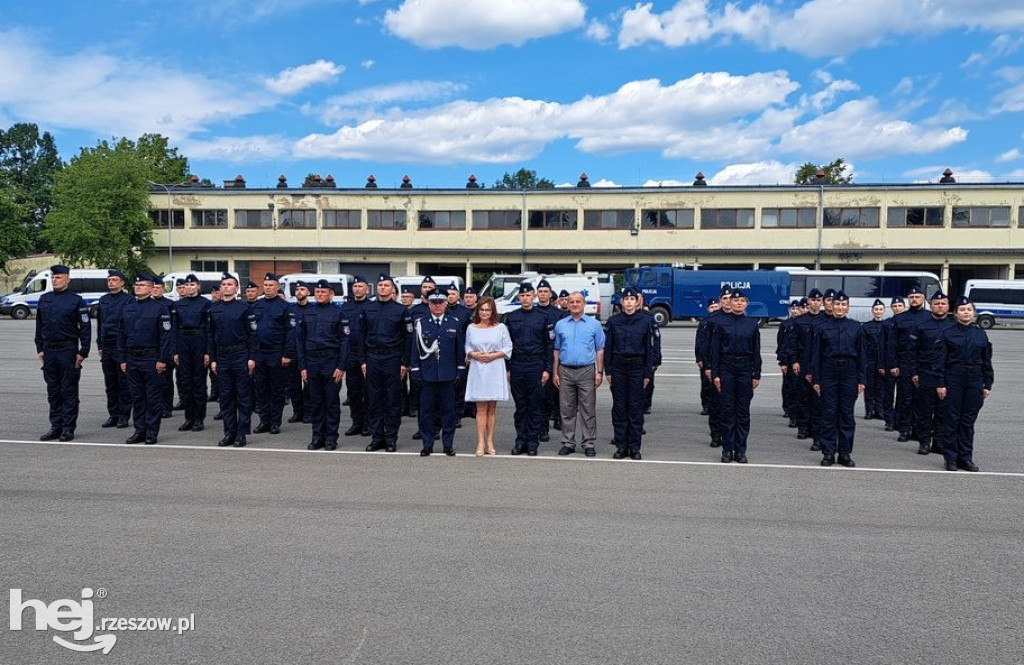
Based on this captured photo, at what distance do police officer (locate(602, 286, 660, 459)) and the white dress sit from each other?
4.09 feet

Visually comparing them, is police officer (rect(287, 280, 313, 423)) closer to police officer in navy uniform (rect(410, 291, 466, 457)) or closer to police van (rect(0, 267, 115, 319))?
police officer in navy uniform (rect(410, 291, 466, 457))

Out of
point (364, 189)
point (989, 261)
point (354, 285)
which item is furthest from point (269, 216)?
point (989, 261)

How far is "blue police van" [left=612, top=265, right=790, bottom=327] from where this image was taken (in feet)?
122

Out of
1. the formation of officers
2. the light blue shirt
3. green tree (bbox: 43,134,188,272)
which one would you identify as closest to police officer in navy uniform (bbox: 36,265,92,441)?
the formation of officers

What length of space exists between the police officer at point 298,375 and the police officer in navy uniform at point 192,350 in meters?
1.12

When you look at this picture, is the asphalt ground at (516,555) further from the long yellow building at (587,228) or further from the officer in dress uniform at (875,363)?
the long yellow building at (587,228)

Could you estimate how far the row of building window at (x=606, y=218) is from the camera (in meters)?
44.7

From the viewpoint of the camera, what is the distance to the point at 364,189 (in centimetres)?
4869

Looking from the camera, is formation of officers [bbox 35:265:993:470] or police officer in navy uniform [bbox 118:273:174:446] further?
police officer in navy uniform [bbox 118:273:174:446]

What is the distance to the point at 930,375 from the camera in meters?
9.16

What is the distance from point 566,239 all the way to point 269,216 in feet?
64.8

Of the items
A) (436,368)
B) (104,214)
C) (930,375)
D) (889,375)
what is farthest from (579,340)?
(104,214)

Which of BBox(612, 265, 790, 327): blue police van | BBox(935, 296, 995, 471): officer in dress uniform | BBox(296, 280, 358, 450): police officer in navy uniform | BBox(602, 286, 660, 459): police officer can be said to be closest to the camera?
BBox(935, 296, 995, 471): officer in dress uniform

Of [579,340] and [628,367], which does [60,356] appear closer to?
[579,340]
